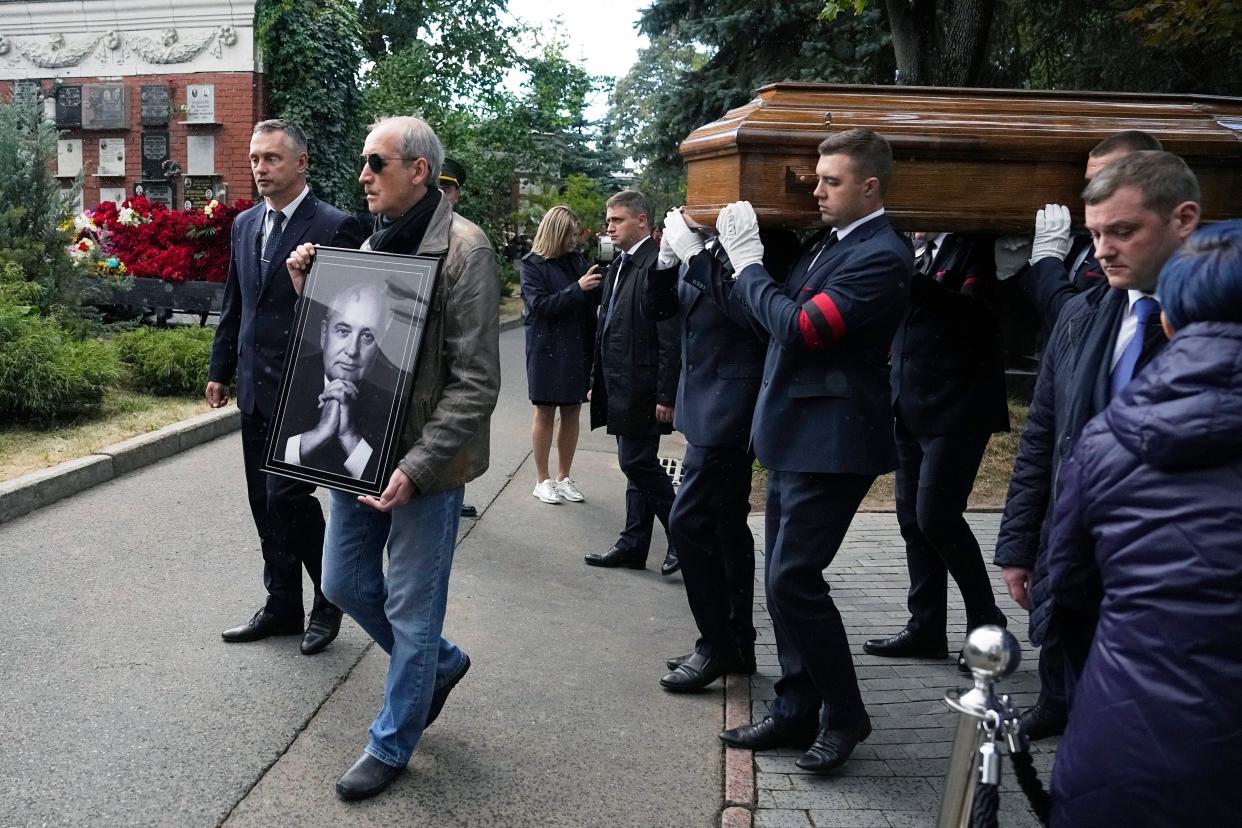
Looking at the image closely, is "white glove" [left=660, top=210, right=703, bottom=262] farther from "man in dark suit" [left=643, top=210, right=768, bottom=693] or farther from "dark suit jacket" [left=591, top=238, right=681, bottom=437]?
"dark suit jacket" [left=591, top=238, right=681, bottom=437]

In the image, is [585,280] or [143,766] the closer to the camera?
[143,766]

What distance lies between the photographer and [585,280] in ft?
23.7

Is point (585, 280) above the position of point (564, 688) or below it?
above

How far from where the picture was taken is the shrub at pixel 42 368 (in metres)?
8.37

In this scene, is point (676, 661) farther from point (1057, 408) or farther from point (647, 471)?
point (1057, 408)

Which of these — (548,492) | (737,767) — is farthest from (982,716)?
(548,492)

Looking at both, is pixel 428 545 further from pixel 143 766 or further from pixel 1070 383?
pixel 1070 383

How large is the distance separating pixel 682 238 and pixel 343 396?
1408mm

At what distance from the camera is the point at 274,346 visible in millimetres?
4672

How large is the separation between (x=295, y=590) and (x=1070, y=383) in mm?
3362

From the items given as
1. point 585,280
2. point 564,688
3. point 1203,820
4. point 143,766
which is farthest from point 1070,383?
point 585,280

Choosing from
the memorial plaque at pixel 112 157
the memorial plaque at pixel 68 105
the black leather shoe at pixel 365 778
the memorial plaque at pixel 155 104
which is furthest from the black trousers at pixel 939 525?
the memorial plaque at pixel 68 105

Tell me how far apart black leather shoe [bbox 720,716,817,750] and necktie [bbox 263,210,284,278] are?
2656mm

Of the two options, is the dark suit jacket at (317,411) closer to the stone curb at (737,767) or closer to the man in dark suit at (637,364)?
the stone curb at (737,767)
